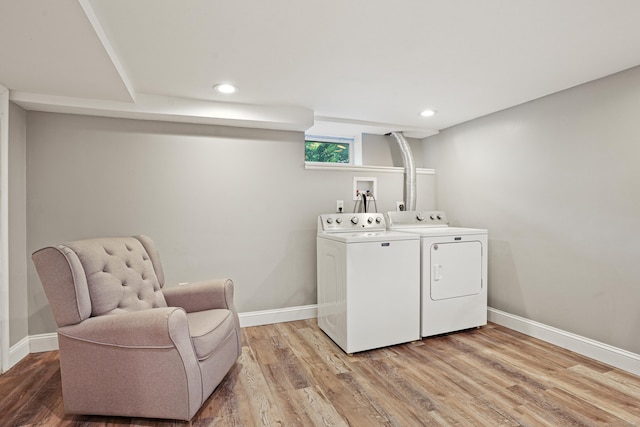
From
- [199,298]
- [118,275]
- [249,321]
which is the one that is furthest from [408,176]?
[118,275]

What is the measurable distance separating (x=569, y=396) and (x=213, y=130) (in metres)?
3.26

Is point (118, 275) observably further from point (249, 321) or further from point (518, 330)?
point (518, 330)

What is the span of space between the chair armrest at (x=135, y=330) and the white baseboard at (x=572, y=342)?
9.17ft

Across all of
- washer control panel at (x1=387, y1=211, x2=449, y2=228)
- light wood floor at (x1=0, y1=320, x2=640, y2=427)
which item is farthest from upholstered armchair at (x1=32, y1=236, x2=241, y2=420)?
washer control panel at (x1=387, y1=211, x2=449, y2=228)

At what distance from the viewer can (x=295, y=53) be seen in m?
1.97

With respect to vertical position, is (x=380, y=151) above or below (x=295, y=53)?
below

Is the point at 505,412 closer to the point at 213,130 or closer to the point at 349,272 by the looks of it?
the point at 349,272

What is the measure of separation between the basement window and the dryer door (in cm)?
180

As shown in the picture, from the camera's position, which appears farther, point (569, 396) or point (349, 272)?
point (349, 272)

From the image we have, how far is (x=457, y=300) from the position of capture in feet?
9.44

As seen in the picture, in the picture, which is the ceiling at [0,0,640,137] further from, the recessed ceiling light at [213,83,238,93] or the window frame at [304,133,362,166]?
the window frame at [304,133,362,166]

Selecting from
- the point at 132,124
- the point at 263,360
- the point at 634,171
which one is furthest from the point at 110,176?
the point at 634,171

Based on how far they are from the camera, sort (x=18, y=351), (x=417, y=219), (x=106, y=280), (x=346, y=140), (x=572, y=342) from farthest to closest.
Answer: (x=346, y=140) < (x=417, y=219) < (x=572, y=342) < (x=18, y=351) < (x=106, y=280)

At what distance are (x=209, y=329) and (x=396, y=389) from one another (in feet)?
3.92
